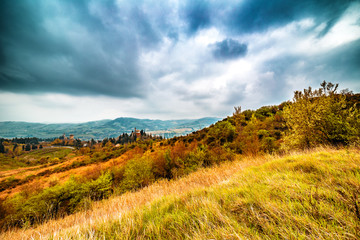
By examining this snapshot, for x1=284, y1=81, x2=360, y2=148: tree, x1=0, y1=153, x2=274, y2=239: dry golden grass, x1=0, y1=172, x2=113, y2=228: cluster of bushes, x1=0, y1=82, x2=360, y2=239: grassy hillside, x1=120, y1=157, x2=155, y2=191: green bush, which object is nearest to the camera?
x1=0, y1=82, x2=360, y2=239: grassy hillside

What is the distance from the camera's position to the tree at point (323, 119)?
6755 mm

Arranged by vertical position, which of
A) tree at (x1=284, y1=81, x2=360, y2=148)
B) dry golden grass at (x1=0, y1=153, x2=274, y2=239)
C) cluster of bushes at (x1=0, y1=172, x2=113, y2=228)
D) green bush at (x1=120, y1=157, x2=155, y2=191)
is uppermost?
tree at (x1=284, y1=81, x2=360, y2=148)

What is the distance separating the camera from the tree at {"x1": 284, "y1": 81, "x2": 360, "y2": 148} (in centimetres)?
675

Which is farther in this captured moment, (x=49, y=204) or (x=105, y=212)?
(x=49, y=204)

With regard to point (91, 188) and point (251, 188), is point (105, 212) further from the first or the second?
point (91, 188)

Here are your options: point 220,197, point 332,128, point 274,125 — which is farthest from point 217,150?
point 274,125

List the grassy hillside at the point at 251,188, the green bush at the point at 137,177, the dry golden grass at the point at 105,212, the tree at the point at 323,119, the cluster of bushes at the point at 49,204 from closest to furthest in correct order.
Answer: the grassy hillside at the point at 251,188
the dry golden grass at the point at 105,212
the tree at the point at 323,119
the cluster of bushes at the point at 49,204
the green bush at the point at 137,177

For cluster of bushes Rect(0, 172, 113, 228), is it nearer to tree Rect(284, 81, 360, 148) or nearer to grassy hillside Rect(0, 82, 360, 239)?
grassy hillside Rect(0, 82, 360, 239)

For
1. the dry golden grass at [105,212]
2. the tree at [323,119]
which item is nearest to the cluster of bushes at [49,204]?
the dry golden grass at [105,212]

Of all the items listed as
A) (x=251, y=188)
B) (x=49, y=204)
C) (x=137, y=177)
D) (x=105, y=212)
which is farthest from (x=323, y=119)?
(x=49, y=204)

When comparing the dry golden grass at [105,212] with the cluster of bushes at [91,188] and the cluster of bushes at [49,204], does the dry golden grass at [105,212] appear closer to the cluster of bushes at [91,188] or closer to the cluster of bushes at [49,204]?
the cluster of bushes at [91,188]

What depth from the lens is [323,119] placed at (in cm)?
805

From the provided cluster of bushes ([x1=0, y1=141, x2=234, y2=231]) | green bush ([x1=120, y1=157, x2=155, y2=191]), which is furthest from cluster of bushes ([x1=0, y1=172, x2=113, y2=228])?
green bush ([x1=120, y1=157, x2=155, y2=191])

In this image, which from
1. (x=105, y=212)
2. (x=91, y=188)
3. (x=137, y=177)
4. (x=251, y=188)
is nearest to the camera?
(x=251, y=188)
